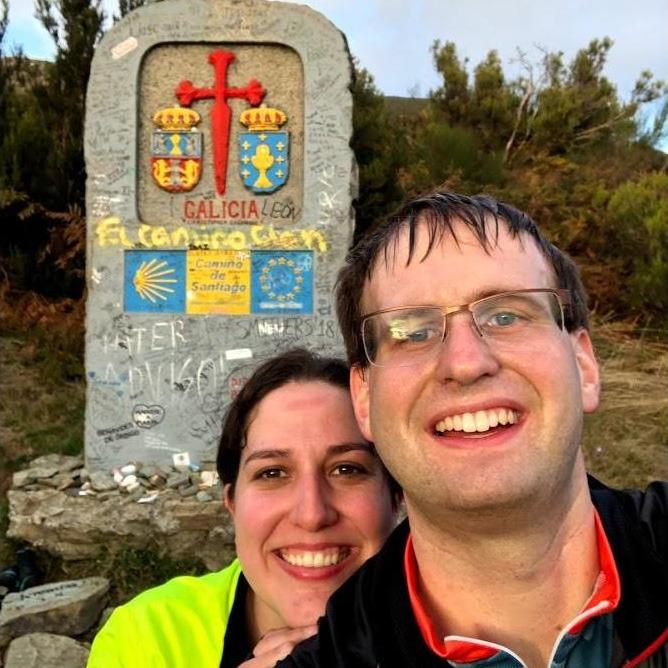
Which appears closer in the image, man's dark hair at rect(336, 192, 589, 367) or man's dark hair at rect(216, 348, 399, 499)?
man's dark hair at rect(336, 192, 589, 367)

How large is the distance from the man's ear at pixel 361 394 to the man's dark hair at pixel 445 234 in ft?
0.07

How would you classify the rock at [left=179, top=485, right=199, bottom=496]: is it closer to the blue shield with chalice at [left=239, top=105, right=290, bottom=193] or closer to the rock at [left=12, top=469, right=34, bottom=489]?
the rock at [left=12, top=469, right=34, bottom=489]

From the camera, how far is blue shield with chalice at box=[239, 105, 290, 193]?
16.1ft

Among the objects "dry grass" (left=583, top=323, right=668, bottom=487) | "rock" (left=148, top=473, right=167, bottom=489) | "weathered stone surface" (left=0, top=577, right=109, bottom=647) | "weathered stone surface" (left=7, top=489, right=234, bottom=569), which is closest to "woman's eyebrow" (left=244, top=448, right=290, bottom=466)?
"weathered stone surface" (left=0, top=577, right=109, bottom=647)

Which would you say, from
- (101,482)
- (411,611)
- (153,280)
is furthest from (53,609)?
(411,611)

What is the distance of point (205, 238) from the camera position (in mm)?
4918

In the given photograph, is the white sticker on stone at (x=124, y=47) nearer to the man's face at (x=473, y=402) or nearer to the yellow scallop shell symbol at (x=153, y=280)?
the yellow scallop shell symbol at (x=153, y=280)

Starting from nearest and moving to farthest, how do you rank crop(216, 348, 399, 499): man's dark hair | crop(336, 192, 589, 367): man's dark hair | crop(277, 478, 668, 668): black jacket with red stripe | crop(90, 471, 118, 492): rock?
crop(277, 478, 668, 668): black jacket with red stripe < crop(336, 192, 589, 367): man's dark hair < crop(216, 348, 399, 499): man's dark hair < crop(90, 471, 118, 492): rock

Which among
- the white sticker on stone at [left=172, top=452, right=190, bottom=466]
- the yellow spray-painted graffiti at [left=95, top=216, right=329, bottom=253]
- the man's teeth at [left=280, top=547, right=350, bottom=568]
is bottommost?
the white sticker on stone at [left=172, top=452, right=190, bottom=466]

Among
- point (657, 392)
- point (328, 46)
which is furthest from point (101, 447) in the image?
point (657, 392)

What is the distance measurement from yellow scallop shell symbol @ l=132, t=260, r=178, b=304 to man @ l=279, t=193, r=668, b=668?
367cm

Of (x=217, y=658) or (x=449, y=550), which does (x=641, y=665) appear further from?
(x=217, y=658)

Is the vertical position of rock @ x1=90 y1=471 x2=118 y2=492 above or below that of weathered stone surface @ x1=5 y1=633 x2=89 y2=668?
above

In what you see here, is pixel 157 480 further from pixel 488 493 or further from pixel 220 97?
pixel 488 493
